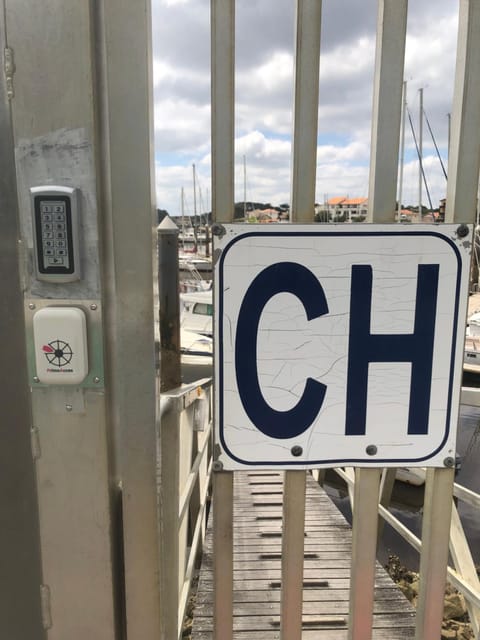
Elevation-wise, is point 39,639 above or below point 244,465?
below

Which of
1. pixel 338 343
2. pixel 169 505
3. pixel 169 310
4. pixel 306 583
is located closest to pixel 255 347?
pixel 338 343

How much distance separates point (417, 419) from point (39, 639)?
47.5 inches

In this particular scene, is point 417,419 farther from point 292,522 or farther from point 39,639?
point 39,639

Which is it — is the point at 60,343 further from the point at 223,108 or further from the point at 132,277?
the point at 223,108

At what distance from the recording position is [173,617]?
A: 164 centimetres

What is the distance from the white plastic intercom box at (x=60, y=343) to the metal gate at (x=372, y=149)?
43 centimetres

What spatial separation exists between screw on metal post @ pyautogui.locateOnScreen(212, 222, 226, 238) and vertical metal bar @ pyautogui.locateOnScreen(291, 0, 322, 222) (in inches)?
Answer: 7.1

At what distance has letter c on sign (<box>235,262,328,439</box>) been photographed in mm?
1158

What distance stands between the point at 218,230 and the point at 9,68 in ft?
1.95

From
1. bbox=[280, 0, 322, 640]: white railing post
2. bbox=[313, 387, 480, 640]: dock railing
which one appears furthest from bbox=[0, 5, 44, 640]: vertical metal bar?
bbox=[313, 387, 480, 640]: dock railing

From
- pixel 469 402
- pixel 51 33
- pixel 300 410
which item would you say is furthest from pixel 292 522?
pixel 469 402

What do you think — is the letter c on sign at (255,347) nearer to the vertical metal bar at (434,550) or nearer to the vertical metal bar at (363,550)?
the vertical metal bar at (363,550)

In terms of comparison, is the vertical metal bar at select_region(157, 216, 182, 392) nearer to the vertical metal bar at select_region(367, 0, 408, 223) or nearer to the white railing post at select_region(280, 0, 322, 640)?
the white railing post at select_region(280, 0, 322, 640)

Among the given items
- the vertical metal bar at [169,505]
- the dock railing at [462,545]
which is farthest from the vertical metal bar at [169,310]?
the dock railing at [462,545]
